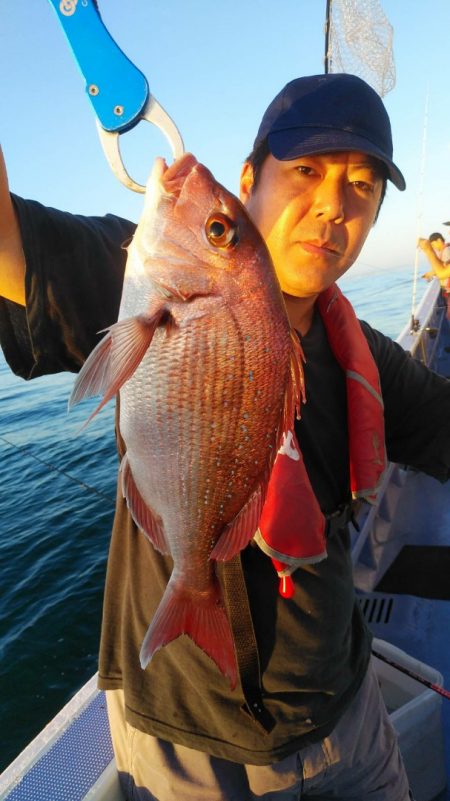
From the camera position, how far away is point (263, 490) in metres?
1.29

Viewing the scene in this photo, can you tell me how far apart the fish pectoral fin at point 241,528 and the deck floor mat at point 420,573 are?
2994mm

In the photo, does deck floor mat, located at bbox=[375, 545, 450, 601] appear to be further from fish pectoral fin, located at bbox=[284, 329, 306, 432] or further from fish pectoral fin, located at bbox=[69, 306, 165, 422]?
fish pectoral fin, located at bbox=[69, 306, 165, 422]

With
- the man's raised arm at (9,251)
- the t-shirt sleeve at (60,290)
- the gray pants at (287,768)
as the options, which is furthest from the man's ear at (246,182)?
the gray pants at (287,768)

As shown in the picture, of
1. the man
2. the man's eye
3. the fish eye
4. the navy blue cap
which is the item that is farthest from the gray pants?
the navy blue cap

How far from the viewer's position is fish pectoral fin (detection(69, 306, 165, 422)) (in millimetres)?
1096

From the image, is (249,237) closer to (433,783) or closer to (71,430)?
(433,783)

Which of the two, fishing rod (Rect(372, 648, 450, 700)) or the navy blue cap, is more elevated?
the navy blue cap

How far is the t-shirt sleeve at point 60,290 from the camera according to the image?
1266mm

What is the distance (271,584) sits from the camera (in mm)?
1558

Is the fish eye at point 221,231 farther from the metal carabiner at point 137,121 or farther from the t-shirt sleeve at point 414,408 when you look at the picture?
the t-shirt sleeve at point 414,408

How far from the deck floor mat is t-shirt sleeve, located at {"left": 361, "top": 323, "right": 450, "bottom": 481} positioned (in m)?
1.93

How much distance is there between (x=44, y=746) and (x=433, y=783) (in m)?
2.10

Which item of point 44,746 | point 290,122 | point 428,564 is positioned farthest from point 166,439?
point 428,564

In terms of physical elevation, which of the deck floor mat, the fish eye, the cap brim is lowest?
the deck floor mat
